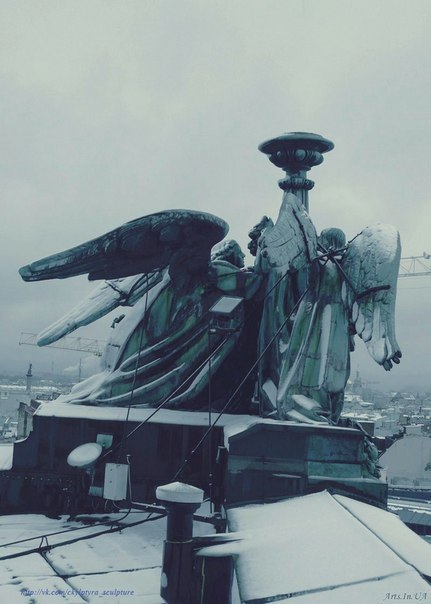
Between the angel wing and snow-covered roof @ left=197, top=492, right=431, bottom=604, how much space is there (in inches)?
92.2

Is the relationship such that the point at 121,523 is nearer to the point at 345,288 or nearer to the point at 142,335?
the point at 142,335

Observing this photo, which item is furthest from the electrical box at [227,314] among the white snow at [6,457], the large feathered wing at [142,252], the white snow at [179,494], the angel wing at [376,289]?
the white snow at [179,494]

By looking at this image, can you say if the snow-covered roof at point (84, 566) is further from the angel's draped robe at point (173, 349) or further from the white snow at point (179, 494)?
the angel's draped robe at point (173, 349)

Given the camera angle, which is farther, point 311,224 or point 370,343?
point 311,224

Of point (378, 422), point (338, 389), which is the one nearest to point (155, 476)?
point (338, 389)

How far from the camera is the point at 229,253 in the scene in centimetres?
1254

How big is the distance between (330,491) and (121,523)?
3.18 metres

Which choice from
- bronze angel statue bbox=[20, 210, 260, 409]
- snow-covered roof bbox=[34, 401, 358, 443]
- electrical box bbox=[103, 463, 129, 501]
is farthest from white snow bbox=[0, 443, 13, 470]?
electrical box bbox=[103, 463, 129, 501]

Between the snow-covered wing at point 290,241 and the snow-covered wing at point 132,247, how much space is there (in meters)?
0.75

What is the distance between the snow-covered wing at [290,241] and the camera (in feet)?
36.4

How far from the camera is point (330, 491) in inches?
367

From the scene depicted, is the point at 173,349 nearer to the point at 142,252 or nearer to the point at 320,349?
the point at 142,252

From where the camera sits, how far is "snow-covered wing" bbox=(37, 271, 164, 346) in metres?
12.2

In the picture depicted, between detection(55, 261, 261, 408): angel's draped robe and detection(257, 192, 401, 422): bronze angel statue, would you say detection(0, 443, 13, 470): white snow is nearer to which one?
detection(55, 261, 261, 408): angel's draped robe
